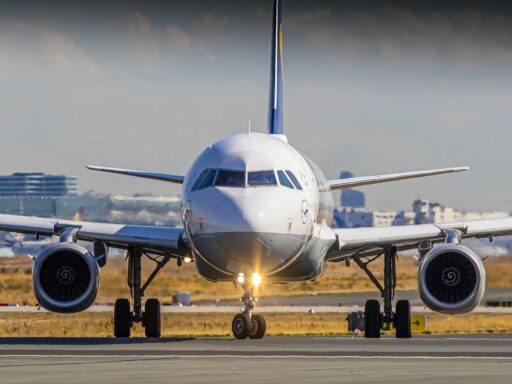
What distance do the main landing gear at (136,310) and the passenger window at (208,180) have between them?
4.55 m

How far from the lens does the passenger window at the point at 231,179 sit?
1181 inches

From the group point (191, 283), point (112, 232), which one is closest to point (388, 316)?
point (112, 232)

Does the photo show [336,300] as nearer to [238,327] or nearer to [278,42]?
[278,42]

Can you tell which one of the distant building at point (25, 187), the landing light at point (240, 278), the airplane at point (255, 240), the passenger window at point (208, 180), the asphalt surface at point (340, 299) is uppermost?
the distant building at point (25, 187)

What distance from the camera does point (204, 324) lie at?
4959 cm

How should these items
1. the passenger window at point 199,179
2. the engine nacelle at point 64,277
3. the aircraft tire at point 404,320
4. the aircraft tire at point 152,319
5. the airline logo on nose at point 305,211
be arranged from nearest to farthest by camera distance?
the passenger window at point 199,179
the airline logo on nose at point 305,211
the engine nacelle at point 64,277
the aircraft tire at point 152,319
the aircraft tire at point 404,320

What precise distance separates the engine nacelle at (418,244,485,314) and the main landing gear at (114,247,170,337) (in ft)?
→ 20.4

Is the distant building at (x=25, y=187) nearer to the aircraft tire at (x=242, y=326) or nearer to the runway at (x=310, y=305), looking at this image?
the runway at (x=310, y=305)

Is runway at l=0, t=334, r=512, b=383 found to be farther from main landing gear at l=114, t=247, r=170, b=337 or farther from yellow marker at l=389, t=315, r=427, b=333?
yellow marker at l=389, t=315, r=427, b=333

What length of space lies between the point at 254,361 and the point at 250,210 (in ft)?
19.1

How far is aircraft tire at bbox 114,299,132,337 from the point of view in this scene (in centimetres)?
3478

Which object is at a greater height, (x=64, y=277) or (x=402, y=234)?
(x=402, y=234)

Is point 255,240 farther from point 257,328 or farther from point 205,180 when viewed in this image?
point 257,328

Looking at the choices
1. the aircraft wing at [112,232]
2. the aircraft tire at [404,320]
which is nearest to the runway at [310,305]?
the aircraft wing at [112,232]
